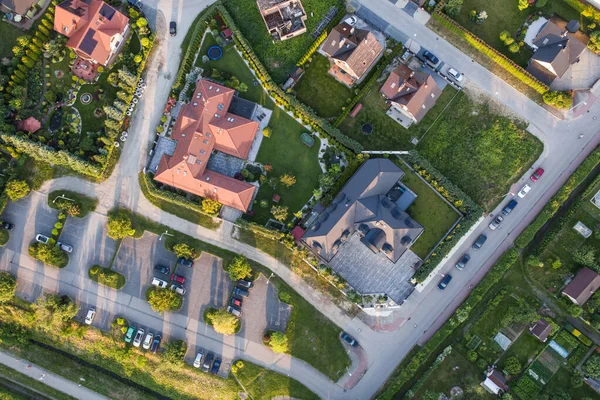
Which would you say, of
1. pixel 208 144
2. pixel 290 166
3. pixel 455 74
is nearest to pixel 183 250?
pixel 208 144

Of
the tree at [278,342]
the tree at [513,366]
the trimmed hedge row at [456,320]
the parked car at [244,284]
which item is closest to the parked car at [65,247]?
the parked car at [244,284]

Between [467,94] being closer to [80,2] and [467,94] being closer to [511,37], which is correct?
[511,37]

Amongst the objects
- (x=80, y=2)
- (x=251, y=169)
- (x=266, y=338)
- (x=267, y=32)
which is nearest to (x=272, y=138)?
(x=251, y=169)

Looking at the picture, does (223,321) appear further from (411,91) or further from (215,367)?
(411,91)

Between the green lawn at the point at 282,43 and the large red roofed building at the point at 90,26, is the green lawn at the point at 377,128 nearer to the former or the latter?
the green lawn at the point at 282,43

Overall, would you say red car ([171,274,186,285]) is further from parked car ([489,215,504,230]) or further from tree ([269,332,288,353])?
parked car ([489,215,504,230])

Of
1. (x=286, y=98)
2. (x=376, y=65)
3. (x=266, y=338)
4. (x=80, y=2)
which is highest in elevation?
(x=376, y=65)
